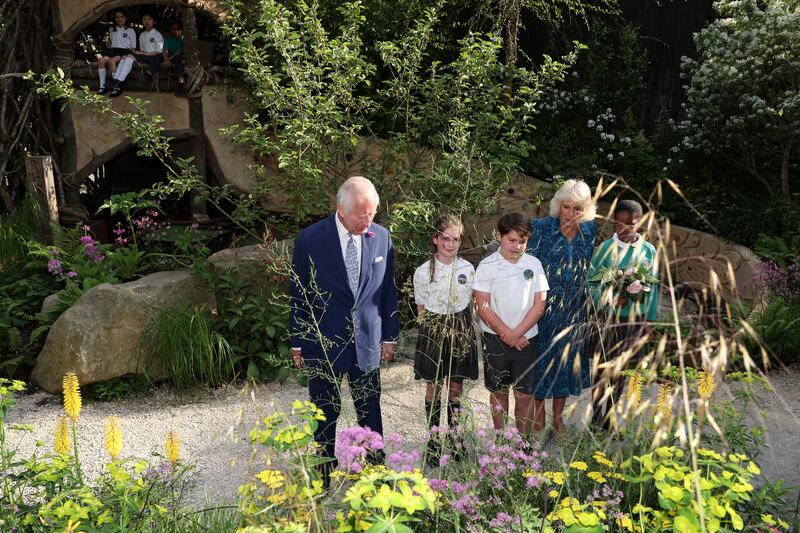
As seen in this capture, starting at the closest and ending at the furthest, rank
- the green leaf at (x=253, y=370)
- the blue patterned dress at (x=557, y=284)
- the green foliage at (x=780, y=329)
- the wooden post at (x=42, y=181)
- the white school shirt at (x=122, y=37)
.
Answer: the blue patterned dress at (x=557, y=284)
the green leaf at (x=253, y=370)
the green foliage at (x=780, y=329)
the wooden post at (x=42, y=181)
the white school shirt at (x=122, y=37)

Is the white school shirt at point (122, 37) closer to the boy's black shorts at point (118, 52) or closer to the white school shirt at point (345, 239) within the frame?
the boy's black shorts at point (118, 52)

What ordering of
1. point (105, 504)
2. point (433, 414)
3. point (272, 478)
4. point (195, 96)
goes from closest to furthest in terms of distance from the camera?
point (272, 478), point (105, 504), point (433, 414), point (195, 96)

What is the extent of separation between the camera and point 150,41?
8.41 m

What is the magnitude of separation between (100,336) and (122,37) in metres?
4.36

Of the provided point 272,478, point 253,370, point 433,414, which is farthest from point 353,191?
point 253,370

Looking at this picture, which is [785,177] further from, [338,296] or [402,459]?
[402,459]

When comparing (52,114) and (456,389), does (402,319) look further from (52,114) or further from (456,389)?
(52,114)

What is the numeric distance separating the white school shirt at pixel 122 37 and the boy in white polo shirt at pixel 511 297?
240 inches

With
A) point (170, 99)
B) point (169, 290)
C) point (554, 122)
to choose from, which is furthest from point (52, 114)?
point (554, 122)

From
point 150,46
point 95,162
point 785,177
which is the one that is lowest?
point 785,177

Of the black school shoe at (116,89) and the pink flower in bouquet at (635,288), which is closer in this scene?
the pink flower in bouquet at (635,288)

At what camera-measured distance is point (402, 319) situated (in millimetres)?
6469

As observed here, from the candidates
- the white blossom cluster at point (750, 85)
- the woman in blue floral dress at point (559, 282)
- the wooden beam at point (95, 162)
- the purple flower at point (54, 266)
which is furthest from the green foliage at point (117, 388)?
the white blossom cluster at point (750, 85)

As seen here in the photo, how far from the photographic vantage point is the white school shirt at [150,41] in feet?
27.5
